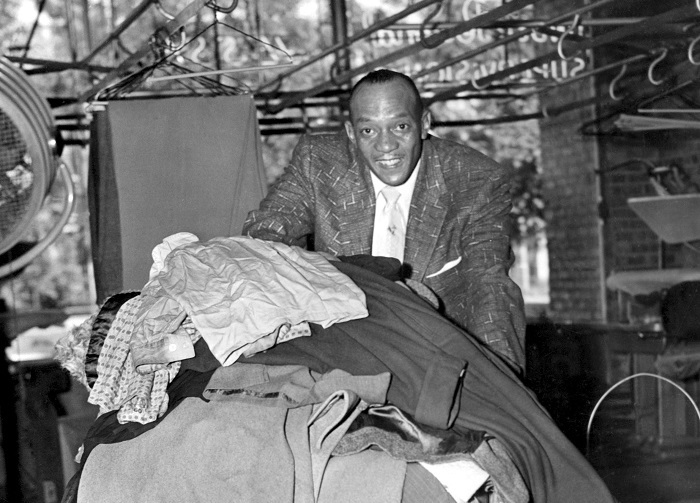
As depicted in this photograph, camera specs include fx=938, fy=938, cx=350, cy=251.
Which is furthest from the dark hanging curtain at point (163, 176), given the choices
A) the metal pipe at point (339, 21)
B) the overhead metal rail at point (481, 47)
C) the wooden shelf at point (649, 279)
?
the metal pipe at point (339, 21)

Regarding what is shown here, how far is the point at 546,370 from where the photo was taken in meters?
5.05

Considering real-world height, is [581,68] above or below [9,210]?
above

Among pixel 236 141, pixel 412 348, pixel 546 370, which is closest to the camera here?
pixel 412 348

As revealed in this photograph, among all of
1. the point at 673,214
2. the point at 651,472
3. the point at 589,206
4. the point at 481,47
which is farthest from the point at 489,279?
the point at 589,206

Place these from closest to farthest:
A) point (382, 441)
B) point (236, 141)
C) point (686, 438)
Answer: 1. point (382, 441)
2. point (236, 141)
3. point (686, 438)

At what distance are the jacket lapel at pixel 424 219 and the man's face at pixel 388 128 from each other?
0.18 ft

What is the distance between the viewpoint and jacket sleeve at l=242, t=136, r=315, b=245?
2139mm

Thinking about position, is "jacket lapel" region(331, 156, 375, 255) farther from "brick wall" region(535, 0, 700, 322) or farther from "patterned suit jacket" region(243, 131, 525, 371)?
"brick wall" region(535, 0, 700, 322)

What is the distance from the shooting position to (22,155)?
386 cm

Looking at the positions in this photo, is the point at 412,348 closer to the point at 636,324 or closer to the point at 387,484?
the point at 387,484

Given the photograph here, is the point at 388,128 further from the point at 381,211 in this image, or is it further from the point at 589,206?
the point at 589,206

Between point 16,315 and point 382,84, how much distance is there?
334cm

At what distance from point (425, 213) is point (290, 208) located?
1.06 feet

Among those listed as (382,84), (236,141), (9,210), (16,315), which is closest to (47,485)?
(16,315)
